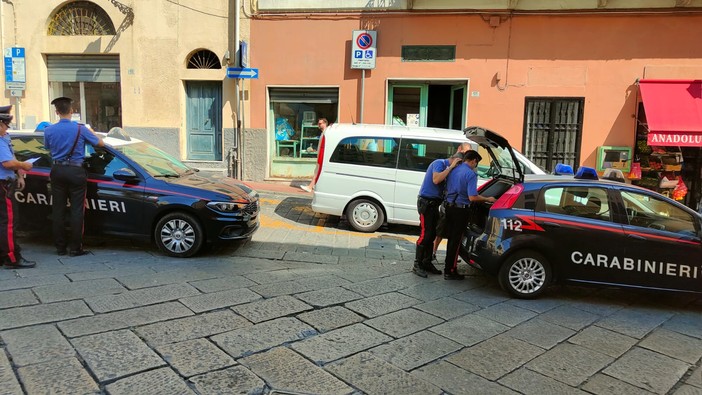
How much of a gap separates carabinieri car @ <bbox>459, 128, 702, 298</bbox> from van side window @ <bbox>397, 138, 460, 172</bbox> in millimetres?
3006

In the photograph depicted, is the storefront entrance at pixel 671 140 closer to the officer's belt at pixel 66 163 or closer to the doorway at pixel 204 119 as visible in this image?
the doorway at pixel 204 119

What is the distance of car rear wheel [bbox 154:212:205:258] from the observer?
6340 mm

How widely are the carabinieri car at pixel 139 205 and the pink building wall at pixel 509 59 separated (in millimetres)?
6722

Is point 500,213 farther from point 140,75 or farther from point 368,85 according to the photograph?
point 140,75

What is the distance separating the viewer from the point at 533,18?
11.8 m

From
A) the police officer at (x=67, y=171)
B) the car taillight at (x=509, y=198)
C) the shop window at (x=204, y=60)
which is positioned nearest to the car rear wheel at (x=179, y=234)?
the police officer at (x=67, y=171)

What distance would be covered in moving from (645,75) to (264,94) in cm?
938

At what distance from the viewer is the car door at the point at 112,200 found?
6.35 m

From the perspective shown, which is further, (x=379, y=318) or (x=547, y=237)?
(x=547, y=237)

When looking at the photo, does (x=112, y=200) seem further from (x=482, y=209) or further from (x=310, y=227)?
(x=482, y=209)

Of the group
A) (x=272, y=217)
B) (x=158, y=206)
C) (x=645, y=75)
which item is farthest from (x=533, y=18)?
(x=158, y=206)

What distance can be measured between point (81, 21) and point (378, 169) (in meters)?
9.86

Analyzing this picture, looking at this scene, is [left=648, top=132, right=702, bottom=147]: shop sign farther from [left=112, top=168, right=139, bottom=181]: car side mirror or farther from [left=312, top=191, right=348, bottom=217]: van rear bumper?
[left=112, top=168, right=139, bottom=181]: car side mirror

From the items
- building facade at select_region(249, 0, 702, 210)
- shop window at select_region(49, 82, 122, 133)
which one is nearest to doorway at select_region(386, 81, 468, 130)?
building facade at select_region(249, 0, 702, 210)
